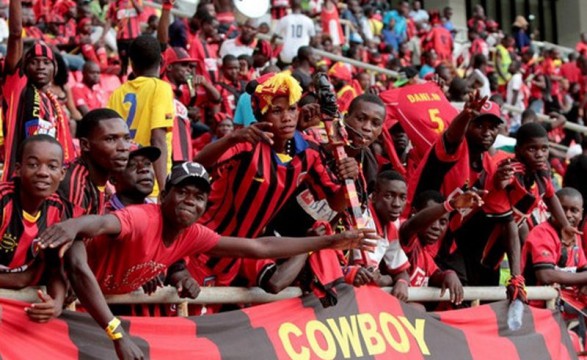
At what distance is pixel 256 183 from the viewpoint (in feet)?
20.2

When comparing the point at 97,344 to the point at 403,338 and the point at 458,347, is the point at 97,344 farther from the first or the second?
the point at 458,347

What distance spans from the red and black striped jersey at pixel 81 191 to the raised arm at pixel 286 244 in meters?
0.62

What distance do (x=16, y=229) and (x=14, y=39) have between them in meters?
1.85

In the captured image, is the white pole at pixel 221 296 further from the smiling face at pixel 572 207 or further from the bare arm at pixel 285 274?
the smiling face at pixel 572 207

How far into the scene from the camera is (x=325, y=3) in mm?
19547

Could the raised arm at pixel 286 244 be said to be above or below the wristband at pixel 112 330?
below

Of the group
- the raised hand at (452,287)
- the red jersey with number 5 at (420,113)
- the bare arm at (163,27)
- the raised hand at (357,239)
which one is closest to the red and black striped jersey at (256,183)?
the raised hand at (357,239)

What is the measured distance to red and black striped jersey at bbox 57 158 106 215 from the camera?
5.71 meters

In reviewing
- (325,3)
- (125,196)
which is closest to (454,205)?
(125,196)

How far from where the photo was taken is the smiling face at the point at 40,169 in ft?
16.9

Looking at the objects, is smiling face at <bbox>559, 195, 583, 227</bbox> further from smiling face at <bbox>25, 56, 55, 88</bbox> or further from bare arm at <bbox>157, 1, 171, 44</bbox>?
smiling face at <bbox>25, 56, 55, 88</bbox>

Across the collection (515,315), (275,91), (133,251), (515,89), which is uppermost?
(275,91)

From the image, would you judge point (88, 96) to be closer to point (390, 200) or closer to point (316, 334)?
point (390, 200)

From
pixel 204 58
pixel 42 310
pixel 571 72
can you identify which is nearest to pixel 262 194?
pixel 42 310
